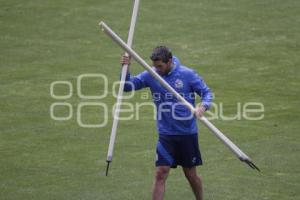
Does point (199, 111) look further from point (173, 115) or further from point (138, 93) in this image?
point (138, 93)

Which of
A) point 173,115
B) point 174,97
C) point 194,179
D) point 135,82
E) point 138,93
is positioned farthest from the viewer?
point 138,93

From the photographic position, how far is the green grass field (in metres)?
12.5

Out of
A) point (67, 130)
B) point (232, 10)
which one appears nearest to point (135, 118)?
point (67, 130)

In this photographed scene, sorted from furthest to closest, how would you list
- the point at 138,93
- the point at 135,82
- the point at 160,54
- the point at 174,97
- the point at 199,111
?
the point at 138,93, the point at 135,82, the point at 174,97, the point at 160,54, the point at 199,111

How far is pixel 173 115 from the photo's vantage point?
1043 cm

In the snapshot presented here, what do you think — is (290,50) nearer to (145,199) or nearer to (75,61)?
(75,61)

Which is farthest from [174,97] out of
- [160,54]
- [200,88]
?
[160,54]

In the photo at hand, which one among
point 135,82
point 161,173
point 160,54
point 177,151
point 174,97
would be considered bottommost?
point 161,173

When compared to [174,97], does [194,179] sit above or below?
below

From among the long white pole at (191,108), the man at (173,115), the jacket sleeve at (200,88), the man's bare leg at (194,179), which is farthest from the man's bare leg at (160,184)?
the jacket sleeve at (200,88)

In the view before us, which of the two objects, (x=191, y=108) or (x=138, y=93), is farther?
(x=138, y=93)

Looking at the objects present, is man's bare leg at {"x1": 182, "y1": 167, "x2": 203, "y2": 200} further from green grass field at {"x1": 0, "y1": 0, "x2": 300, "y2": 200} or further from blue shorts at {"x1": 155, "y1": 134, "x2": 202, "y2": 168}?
green grass field at {"x1": 0, "y1": 0, "x2": 300, "y2": 200}

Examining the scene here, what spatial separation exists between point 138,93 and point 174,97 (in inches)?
311

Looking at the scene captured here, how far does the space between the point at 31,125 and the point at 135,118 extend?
2.13 meters
